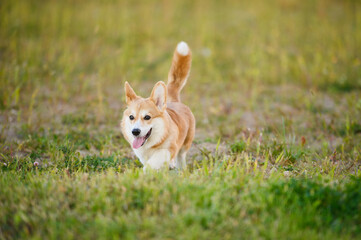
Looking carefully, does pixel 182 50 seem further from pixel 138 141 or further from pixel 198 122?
pixel 198 122

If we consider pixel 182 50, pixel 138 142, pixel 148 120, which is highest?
pixel 182 50

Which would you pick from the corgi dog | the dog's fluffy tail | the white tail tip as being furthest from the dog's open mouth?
the white tail tip

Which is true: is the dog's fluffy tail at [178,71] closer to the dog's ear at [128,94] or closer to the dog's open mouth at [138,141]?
the dog's ear at [128,94]

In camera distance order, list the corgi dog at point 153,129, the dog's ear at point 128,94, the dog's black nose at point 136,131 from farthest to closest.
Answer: the dog's ear at point 128,94
the corgi dog at point 153,129
the dog's black nose at point 136,131

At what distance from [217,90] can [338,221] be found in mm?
5081

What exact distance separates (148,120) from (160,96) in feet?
1.03

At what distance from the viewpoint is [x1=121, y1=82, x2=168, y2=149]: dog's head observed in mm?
3492

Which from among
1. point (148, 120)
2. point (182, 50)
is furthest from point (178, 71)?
point (148, 120)

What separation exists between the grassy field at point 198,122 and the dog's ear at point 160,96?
734mm

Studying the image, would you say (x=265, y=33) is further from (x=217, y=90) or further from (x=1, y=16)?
(x=1, y=16)

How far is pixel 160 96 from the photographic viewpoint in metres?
3.68

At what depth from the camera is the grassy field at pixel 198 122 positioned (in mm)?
2516

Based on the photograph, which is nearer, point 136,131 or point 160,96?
point 136,131

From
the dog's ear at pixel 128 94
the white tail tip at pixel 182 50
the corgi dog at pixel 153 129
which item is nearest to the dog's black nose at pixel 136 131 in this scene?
the corgi dog at pixel 153 129
